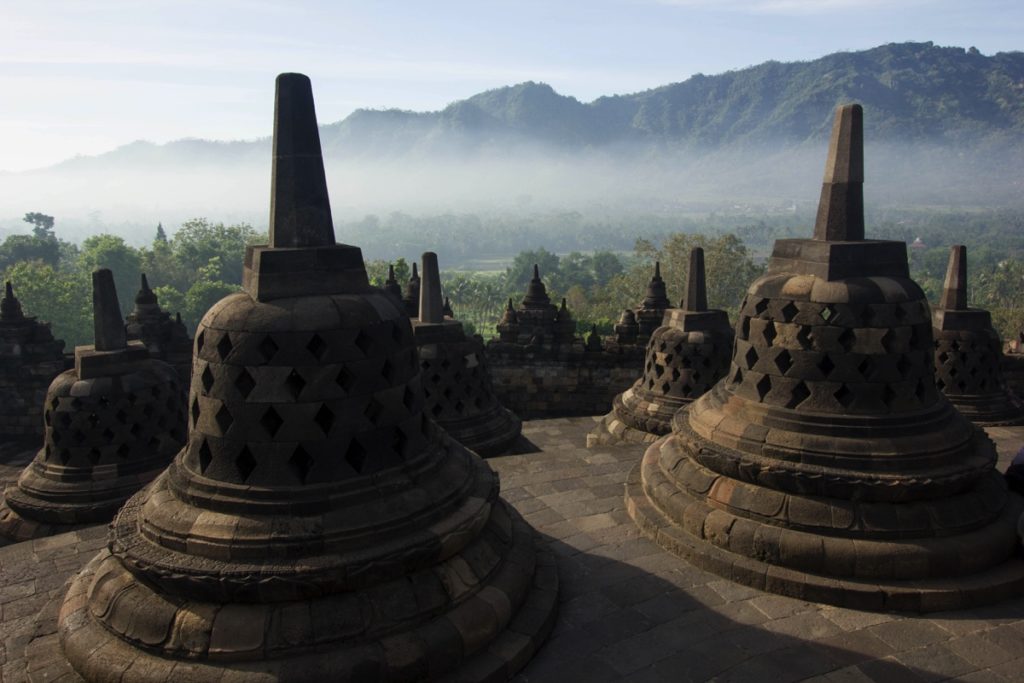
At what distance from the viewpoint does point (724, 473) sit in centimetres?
609

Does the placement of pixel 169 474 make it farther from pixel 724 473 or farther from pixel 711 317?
pixel 711 317

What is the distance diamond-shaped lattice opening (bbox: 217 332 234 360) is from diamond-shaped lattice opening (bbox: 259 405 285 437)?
1.64 feet

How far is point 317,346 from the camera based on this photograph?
4.48 metres

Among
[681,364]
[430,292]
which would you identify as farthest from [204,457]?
[681,364]

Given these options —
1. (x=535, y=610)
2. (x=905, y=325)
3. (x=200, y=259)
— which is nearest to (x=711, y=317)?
(x=905, y=325)

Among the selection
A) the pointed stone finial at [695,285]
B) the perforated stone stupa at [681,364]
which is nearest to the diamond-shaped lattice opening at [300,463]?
the perforated stone stupa at [681,364]

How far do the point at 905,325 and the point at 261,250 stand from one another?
211 inches

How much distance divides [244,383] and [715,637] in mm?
3847

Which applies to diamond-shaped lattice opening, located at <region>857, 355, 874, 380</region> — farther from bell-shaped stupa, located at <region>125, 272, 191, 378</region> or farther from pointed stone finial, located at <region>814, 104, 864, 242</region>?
bell-shaped stupa, located at <region>125, 272, 191, 378</region>

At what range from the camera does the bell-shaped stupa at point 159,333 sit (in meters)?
17.2

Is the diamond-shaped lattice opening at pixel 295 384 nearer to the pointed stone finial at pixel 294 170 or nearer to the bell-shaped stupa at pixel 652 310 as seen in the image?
the pointed stone finial at pixel 294 170

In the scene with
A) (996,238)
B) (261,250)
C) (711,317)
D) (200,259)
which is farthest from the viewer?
(996,238)

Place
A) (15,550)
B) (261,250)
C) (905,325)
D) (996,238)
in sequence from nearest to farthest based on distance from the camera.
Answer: (261,250)
(905,325)
(15,550)
(996,238)

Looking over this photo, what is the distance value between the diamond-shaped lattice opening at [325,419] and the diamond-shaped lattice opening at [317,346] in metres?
0.34
